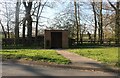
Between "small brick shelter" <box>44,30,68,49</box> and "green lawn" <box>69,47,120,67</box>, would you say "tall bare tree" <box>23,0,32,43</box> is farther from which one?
"green lawn" <box>69,47,120,67</box>

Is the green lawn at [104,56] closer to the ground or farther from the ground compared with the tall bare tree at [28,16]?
closer to the ground

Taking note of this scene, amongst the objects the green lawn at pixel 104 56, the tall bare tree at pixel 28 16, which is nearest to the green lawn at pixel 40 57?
the green lawn at pixel 104 56

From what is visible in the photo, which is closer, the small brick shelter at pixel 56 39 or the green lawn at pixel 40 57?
the green lawn at pixel 40 57

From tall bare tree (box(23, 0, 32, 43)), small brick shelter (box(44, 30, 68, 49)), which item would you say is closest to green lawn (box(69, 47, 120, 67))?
small brick shelter (box(44, 30, 68, 49))

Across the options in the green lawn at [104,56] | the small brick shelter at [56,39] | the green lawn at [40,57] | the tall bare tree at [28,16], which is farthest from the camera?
the tall bare tree at [28,16]

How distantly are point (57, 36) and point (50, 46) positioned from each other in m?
1.50

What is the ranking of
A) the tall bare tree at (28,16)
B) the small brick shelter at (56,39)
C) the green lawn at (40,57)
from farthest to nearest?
the tall bare tree at (28,16) < the small brick shelter at (56,39) < the green lawn at (40,57)

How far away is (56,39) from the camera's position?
113 feet

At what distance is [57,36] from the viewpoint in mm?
34219

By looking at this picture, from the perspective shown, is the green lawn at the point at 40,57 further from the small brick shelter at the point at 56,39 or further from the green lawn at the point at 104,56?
the small brick shelter at the point at 56,39

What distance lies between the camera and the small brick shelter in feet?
110

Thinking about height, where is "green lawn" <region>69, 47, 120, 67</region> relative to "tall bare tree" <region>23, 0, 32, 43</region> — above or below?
below

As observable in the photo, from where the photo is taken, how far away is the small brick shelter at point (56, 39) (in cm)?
3356

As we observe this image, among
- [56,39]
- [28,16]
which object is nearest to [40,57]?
[56,39]
